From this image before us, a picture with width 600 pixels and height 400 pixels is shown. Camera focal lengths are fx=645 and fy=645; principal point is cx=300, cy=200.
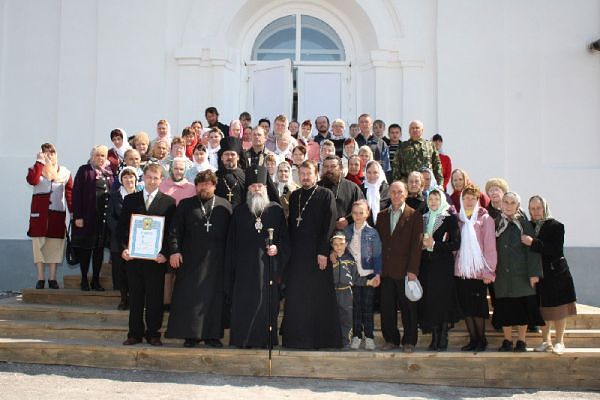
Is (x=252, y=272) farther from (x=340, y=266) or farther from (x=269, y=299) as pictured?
(x=340, y=266)

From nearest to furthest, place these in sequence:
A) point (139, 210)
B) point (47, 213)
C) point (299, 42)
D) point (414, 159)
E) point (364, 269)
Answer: point (364, 269)
point (139, 210)
point (414, 159)
point (47, 213)
point (299, 42)

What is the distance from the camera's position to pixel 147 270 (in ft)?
21.1

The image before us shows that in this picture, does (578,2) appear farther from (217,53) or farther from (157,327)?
(157,327)

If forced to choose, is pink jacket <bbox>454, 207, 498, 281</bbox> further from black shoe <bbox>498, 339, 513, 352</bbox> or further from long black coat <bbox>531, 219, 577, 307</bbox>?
black shoe <bbox>498, 339, 513, 352</bbox>

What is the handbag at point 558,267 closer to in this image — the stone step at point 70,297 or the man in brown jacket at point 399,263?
the man in brown jacket at point 399,263

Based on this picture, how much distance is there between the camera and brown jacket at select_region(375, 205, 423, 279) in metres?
6.23

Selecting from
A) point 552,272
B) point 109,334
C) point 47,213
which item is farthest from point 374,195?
point 47,213

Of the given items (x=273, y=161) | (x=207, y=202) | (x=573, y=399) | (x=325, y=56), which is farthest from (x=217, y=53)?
(x=573, y=399)

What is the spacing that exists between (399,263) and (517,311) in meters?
1.23

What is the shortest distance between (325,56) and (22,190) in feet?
18.4

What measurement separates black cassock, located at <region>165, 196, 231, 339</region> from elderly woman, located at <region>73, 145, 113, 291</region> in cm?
167

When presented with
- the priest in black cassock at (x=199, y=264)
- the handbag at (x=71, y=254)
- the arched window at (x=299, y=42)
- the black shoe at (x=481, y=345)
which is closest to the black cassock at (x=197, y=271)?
the priest in black cassock at (x=199, y=264)

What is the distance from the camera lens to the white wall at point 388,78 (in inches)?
407

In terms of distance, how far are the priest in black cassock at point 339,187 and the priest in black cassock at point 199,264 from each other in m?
1.13
